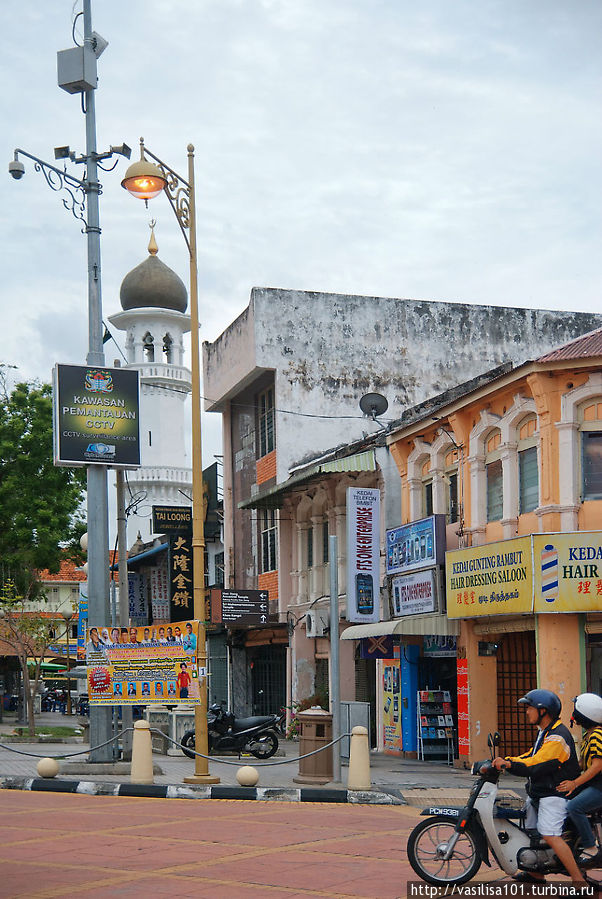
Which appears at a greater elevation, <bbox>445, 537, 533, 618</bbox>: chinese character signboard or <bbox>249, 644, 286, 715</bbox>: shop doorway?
<bbox>445, 537, 533, 618</bbox>: chinese character signboard

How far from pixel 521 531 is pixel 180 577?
18.0 metres

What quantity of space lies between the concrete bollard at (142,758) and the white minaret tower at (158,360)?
51632 mm

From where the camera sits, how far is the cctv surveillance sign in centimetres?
2020

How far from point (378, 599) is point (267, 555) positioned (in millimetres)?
11005

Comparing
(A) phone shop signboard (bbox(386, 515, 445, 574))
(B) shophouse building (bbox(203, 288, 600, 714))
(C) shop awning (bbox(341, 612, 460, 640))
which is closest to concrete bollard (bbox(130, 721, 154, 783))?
(C) shop awning (bbox(341, 612, 460, 640))

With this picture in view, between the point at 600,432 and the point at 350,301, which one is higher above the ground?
the point at 350,301

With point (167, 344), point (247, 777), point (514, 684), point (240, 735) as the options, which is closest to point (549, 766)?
point (247, 777)

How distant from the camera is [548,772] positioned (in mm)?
8797

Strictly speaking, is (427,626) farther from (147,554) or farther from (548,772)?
(147,554)

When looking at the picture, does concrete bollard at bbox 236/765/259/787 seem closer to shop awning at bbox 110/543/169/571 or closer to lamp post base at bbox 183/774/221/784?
lamp post base at bbox 183/774/221/784

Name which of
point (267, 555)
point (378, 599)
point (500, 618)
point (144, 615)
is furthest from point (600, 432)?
point (144, 615)

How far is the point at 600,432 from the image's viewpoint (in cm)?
1920

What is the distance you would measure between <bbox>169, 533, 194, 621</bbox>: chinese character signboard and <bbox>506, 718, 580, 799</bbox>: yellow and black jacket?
27.5 m

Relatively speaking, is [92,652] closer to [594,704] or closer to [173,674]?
[173,674]
